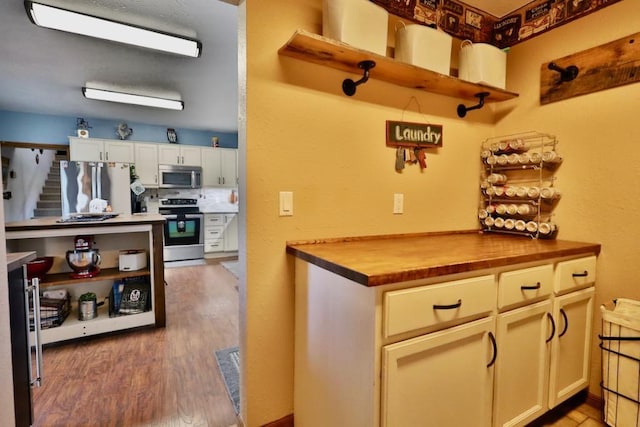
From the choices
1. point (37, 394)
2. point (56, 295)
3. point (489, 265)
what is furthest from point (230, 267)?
point (489, 265)

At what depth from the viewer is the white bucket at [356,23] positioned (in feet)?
4.32

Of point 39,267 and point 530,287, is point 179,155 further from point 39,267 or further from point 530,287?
point 530,287

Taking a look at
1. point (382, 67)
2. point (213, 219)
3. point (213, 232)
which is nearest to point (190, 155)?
point (213, 219)

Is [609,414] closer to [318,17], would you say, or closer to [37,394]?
[318,17]

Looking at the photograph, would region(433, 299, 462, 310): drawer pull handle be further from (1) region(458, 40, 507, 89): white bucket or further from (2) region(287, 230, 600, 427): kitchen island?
(1) region(458, 40, 507, 89): white bucket

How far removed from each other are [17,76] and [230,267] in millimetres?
3454

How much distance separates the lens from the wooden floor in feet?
5.27

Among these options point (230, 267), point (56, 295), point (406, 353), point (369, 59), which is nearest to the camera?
point (406, 353)

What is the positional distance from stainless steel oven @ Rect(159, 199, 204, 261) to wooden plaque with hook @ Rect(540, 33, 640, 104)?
5133 millimetres

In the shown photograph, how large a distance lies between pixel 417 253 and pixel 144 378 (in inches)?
75.5

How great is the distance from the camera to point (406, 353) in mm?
985

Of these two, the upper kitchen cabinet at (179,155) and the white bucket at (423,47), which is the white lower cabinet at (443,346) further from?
the upper kitchen cabinet at (179,155)

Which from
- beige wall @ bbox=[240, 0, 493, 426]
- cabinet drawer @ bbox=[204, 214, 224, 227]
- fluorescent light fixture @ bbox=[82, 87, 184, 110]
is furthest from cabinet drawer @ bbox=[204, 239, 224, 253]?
beige wall @ bbox=[240, 0, 493, 426]

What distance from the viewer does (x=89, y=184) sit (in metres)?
3.47
